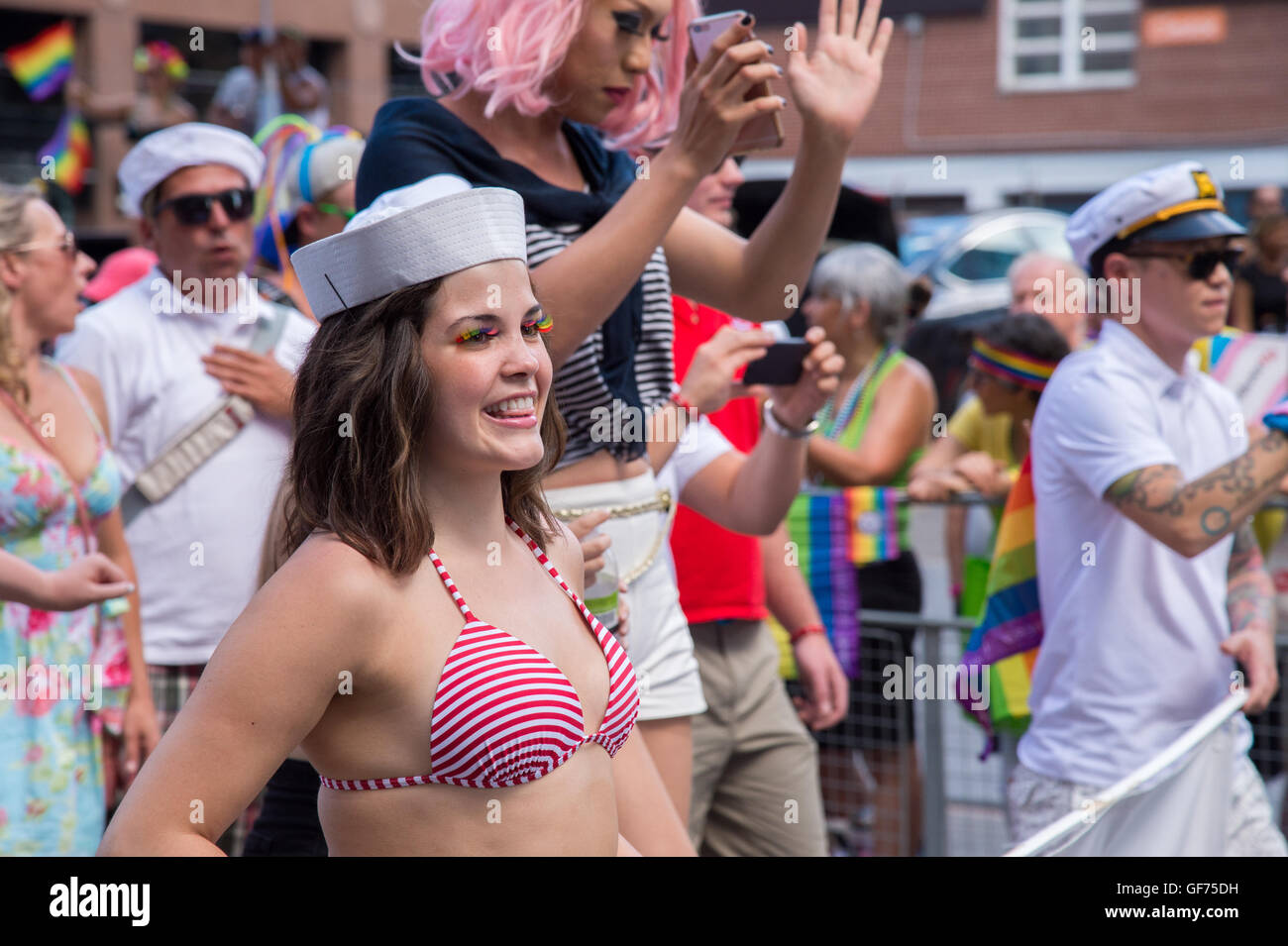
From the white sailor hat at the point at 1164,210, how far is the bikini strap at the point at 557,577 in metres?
1.95

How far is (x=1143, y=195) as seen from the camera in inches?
138

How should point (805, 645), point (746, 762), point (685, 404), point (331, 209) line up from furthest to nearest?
1. point (331, 209)
2. point (805, 645)
3. point (746, 762)
4. point (685, 404)

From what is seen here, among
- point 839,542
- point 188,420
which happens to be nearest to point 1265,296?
point 839,542

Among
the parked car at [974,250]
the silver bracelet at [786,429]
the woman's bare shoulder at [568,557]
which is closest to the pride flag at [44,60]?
the parked car at [974,250]

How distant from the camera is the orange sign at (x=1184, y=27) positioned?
25359 millimetres

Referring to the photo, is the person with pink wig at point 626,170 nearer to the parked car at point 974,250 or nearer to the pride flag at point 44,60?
the parked car at point 974,250

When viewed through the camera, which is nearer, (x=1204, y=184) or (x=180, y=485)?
(x=1204, y=184)

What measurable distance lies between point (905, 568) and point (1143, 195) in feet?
5.96

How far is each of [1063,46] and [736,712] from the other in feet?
82.1

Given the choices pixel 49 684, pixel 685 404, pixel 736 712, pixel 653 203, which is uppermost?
pixel 653 203

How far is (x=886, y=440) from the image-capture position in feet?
16.9

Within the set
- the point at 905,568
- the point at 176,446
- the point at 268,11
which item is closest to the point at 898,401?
the point at 905,568

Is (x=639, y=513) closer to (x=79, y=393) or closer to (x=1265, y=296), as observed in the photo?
(x=79, y=393)

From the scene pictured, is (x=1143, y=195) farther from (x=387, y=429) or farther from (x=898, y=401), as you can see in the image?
(x=387, y=429)
